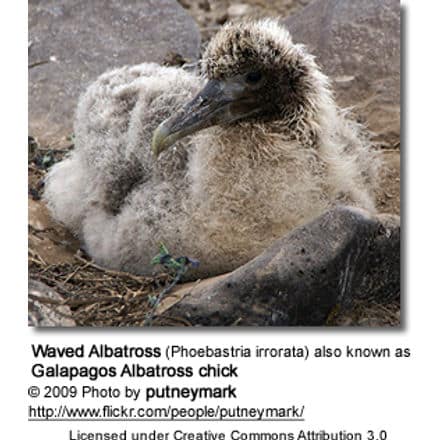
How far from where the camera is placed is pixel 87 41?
638 centimetres

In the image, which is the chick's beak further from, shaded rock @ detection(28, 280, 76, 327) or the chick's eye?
shaded rock @ detection(28, 280, 76, 327)

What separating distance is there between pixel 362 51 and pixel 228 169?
2.27m

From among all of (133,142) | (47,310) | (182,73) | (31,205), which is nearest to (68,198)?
(31,205)

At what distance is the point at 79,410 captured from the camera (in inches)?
118

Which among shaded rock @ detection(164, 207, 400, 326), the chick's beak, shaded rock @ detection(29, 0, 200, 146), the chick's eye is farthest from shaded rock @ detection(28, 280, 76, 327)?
shaded rock @ detection(29, 0, 200, 146)

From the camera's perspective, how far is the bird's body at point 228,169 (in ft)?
12.7

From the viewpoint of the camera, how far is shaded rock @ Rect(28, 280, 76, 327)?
3.28m

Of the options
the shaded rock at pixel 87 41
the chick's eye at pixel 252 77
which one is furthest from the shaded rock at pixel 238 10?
the chick's eye at pixel 252 77

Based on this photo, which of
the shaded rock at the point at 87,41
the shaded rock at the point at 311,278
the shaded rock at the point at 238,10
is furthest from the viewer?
the shaded rock at the point at 238,10

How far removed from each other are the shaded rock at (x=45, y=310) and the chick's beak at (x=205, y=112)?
0.77 meters

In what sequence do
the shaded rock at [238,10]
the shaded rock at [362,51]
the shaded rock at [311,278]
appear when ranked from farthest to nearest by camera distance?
1. the shaded rock at [238,10]
2. the shaded rock at [362,51]
3. the shaded rock at [311,278]

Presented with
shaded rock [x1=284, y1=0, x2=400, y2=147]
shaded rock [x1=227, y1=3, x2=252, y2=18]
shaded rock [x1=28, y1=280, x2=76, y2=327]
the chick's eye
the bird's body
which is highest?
shaded rock [x1=227, y1=3, x2=252, y2=18]

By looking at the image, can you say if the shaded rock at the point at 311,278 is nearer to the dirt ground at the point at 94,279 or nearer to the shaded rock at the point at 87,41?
the dirt ground at the point at 94,279

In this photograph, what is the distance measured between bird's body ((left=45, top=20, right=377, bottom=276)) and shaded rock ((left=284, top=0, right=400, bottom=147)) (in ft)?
4.92
